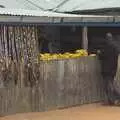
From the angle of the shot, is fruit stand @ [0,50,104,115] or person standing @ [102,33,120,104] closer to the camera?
fruit stand @ [0,50,104,115]

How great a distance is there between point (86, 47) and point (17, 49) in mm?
2832

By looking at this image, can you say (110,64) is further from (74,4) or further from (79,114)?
(74,4)

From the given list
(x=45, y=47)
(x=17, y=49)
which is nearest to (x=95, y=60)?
(x=45, y=47)

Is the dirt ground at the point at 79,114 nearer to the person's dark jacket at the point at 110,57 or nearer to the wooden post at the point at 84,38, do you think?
the person's dark jacket at the point at 110,57

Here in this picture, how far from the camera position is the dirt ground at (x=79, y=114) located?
1181cm

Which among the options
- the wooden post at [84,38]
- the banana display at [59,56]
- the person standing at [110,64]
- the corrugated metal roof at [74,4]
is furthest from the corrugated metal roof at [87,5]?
the banana display at [59,56]

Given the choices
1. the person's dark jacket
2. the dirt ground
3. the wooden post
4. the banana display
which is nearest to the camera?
the dirt ground

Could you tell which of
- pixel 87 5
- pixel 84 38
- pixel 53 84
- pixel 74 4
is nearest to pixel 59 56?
pixel 53 84

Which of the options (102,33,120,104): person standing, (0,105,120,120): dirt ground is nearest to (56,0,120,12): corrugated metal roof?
(102,33,120,104): person standing

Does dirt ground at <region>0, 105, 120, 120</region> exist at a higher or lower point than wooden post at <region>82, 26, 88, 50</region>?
lower

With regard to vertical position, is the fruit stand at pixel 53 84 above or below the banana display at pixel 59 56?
below

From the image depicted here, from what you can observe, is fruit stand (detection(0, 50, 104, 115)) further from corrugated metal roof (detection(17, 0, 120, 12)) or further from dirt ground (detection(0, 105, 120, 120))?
corrugated metal roof (detection(17, 0, 120, 12))

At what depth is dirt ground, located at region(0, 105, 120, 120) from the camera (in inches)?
465

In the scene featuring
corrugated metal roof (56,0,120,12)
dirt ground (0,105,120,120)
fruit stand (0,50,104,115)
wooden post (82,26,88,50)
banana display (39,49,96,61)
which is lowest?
dirt ground (0,105,120,120)
